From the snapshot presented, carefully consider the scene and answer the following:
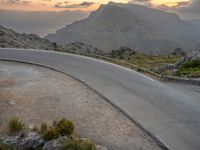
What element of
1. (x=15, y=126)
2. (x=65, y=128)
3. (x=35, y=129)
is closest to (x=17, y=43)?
(x=15, y=126)

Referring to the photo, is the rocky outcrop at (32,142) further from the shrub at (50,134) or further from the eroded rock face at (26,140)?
the shrub at (50,134)

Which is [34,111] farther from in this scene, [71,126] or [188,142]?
[188,142]

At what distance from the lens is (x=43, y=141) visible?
13492 millimetres

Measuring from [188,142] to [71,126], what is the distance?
4547 millimetres

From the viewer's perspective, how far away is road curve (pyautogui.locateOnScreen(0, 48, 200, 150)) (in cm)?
1483

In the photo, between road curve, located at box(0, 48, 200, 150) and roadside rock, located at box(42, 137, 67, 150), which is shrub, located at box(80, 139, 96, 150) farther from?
road curve, located at box(0, 48, 200, 150)

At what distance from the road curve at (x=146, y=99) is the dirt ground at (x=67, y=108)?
71 centimetres

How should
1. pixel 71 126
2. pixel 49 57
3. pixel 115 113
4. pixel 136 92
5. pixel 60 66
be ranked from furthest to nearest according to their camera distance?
pixel 49 57, pixel 60 66, pixel 136 92, pixel 115 113, pixel 71 126

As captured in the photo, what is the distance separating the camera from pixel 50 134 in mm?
13672

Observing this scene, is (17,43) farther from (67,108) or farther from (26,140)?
(26,140)

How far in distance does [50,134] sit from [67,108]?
186 inches

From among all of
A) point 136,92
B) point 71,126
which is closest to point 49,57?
point 136,92

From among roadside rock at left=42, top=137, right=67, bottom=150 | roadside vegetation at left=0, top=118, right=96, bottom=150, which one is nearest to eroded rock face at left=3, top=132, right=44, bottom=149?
roadside vegetation at left=0, top=118, right=96, bottom=150

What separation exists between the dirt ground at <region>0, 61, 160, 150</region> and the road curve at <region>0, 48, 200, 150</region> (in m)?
0.71
